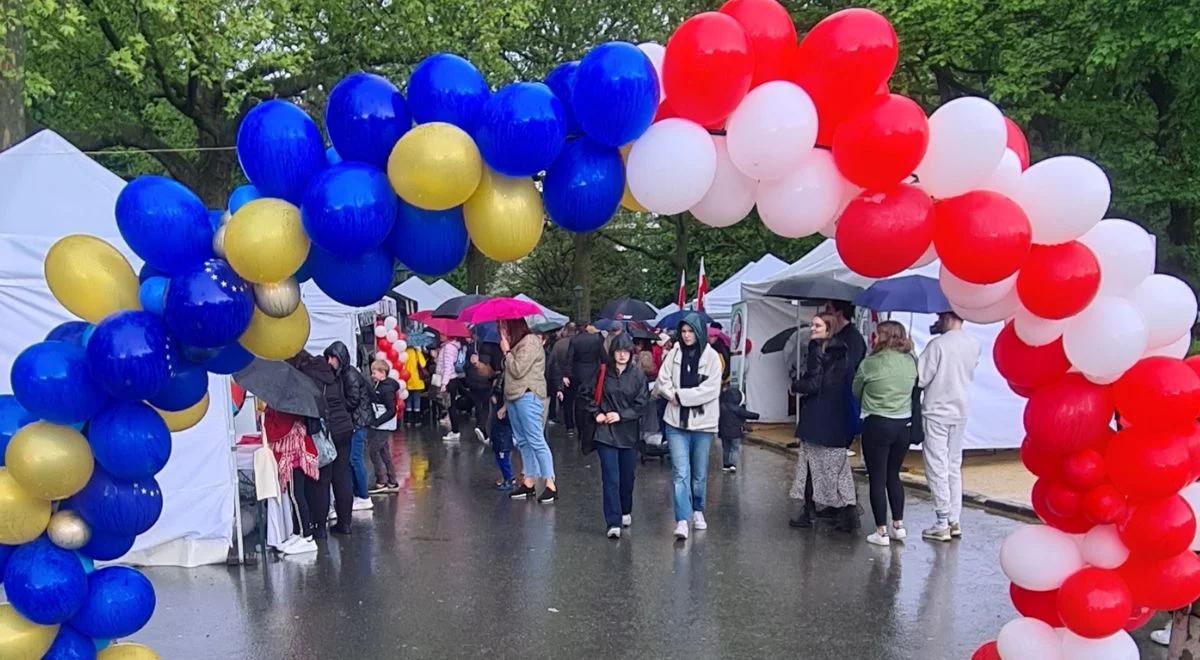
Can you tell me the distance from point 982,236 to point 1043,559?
138cm

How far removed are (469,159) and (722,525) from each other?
5.50 metres

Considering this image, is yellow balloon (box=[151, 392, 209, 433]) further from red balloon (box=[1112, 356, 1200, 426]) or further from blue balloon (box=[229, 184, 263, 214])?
red balloon (box=[1112, 356, 1200, 426])

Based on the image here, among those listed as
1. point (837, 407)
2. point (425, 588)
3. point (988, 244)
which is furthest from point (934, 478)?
point (988, 244)

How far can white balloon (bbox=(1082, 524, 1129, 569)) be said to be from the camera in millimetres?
3334

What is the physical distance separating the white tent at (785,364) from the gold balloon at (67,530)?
577cm

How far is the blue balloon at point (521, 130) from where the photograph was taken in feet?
9.19

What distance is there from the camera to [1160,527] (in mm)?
3205

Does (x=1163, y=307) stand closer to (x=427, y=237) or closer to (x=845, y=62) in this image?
(x=845, y=62)

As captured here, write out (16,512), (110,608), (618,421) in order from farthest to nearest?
(618,421) → (110,608) → (16,512)

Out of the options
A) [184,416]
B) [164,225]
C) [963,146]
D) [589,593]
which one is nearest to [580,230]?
[963,146]

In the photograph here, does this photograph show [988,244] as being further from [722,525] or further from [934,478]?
[722,525]

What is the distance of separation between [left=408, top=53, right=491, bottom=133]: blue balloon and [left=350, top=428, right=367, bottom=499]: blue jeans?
16.6 feet

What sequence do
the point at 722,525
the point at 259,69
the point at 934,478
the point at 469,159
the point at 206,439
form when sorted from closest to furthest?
the point at 469,159 → the point at 206,439 → the point at 934,478 → the point at 722,525 → the point at 259,69

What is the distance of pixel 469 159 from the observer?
285 cm
